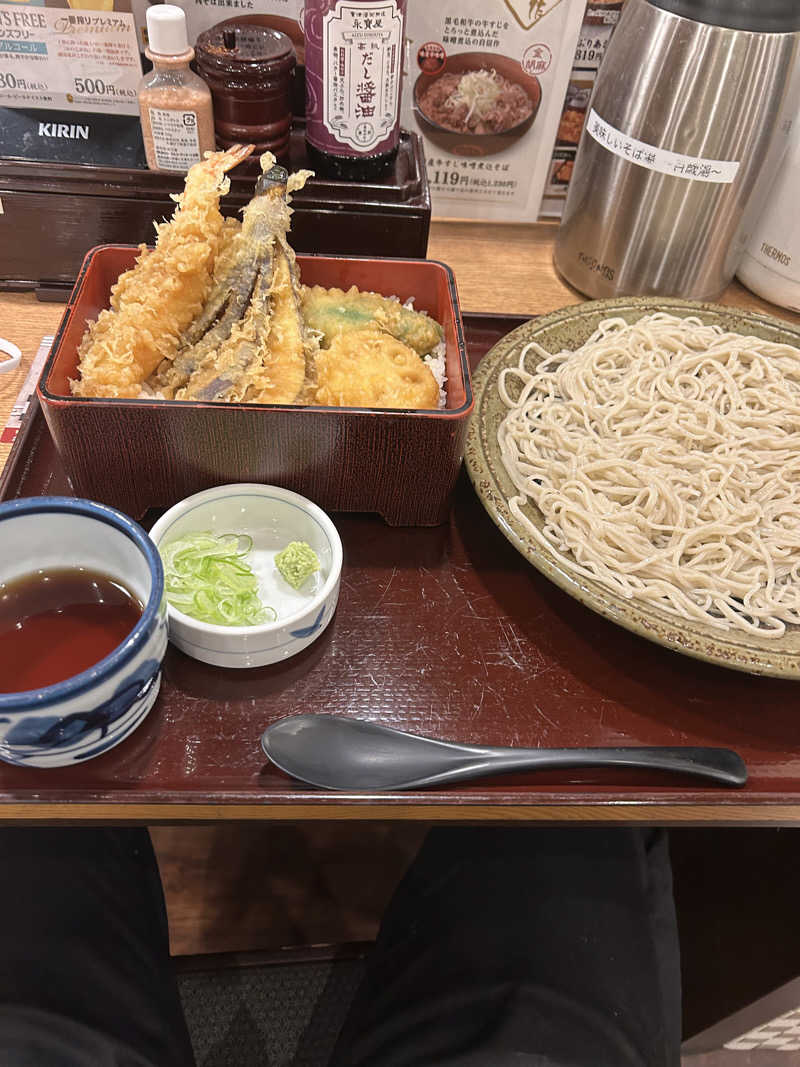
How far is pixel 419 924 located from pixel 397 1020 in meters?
0.16

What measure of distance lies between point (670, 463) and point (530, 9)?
3.28 ft

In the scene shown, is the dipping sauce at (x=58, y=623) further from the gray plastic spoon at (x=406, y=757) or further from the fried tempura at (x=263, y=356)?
the fried tempura at (x=263, y=356)

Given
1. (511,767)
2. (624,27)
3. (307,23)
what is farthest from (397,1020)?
(624,27)

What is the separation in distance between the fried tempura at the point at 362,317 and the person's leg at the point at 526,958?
0.86 metres

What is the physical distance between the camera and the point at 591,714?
3.22ft

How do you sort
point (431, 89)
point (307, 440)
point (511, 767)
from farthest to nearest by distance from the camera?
point (431, 89), point (307, 440), point (511, 767)

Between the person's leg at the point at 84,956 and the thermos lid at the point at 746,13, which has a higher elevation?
the thermos lid at the point at 746,13

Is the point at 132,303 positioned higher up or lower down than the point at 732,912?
higher up

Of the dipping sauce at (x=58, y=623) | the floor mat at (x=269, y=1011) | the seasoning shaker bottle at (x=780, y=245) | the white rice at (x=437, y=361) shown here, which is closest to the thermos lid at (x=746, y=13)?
the seasoning shaker bottle at (x=780, y=245)

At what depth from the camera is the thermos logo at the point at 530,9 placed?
59.9 inches

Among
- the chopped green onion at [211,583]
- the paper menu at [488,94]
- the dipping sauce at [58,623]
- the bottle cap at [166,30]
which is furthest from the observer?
the paper menu at [488,94]

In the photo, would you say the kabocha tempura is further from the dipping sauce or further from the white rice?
the dipping sauce

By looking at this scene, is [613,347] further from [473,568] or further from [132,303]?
[132,303]

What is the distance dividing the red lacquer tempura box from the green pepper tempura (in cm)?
14
